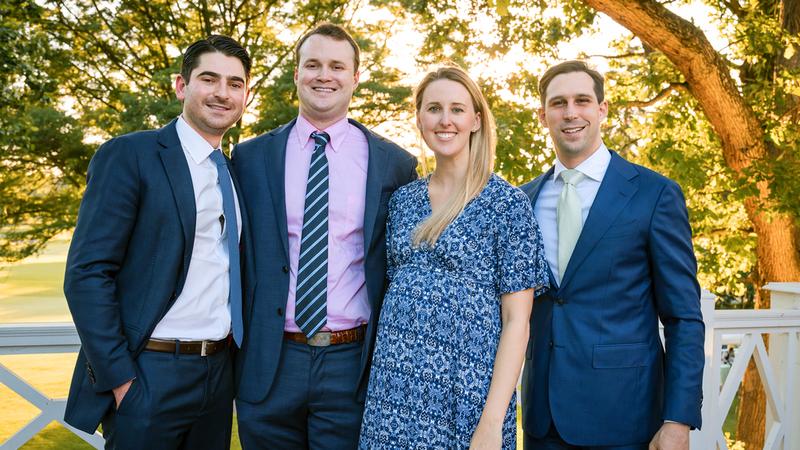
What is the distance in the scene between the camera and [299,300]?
2672 mm

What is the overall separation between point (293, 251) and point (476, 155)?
82 centimetres

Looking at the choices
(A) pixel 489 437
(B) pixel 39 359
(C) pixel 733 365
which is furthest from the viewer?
(B) pixel 39 359

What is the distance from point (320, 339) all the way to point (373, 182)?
67 cm

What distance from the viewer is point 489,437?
7.37 feet

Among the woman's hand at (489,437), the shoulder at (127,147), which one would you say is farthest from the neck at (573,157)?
the shoulder at (127,147)

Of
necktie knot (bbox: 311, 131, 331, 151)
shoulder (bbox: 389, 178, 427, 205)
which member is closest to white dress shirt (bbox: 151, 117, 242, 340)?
necktie knot (bbox: 311, 131, 331, 151)

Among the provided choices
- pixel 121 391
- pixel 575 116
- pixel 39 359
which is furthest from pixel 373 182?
pixel 39 359

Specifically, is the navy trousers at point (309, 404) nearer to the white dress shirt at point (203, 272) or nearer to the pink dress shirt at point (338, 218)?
the pink dress shirt at point (338, 218)

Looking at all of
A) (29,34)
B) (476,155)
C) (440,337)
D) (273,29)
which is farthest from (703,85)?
(273,29)

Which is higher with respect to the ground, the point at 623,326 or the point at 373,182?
the point at 373,182

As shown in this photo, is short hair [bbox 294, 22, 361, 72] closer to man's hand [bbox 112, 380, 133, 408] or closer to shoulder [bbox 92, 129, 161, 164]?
shoulder [bbox 92, 129, 161, 164]

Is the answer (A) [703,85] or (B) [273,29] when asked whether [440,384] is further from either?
(B) [273,29]

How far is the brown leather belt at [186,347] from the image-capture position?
2480 millimetres

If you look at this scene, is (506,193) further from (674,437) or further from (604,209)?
(674,437)
